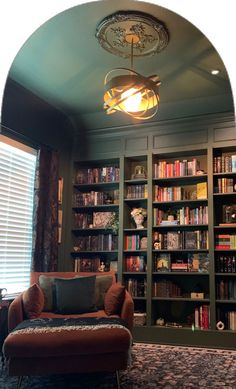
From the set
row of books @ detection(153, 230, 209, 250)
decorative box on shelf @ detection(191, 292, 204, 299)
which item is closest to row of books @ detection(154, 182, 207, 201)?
row of books @ detection(153, 230, 209, 250)

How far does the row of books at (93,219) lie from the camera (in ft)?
17.2

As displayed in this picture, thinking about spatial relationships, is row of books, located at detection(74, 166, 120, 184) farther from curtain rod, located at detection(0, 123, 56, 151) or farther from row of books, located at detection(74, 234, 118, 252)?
row of books, located at detection(74, 234, 118, 252)

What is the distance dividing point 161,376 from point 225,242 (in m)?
1.95

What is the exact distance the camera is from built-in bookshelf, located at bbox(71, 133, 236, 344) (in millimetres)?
4578

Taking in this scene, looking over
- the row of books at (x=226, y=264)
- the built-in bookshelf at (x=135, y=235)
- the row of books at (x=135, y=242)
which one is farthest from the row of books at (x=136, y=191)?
the row of books at (x=226, y=264)

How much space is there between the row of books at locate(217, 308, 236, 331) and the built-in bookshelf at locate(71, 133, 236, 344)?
0.04ft

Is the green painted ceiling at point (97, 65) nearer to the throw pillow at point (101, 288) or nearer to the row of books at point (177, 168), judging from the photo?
the row of books at point (177, 168)

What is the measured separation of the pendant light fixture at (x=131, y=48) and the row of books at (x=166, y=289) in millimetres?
2324

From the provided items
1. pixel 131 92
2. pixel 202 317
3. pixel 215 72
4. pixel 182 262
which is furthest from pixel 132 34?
pixel 202 317

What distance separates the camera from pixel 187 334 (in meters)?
4.52

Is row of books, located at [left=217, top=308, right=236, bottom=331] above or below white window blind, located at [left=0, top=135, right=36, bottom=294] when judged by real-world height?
below

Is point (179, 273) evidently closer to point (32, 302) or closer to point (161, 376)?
point (161, 376)

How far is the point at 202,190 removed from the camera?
4793 millimetres

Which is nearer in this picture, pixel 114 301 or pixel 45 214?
pixel 114 301
